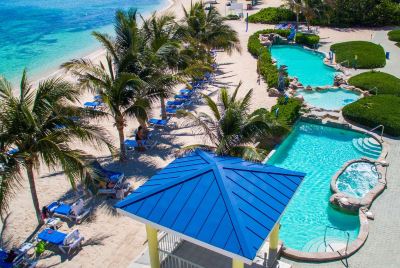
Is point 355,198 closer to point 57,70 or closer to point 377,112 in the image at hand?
point 377,112

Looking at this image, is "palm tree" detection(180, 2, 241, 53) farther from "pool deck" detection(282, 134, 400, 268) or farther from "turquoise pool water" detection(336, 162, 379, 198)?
"pool deck" detection(282, 134, 400, 268)

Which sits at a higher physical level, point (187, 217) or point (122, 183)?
point (187, 217)

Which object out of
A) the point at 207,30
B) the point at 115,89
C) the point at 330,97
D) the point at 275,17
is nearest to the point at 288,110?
the point at 330,97

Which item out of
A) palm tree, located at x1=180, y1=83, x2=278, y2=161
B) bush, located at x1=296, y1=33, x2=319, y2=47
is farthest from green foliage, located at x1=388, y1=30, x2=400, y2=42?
palm tree, located at x1=180, y1=83, x2=278, y2=161

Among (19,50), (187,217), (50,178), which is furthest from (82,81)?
(19,50)

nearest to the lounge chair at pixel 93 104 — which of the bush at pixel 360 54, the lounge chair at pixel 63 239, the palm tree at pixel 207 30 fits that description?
the palm tree at pixel 207 30

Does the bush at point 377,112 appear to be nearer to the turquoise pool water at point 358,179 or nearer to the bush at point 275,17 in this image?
the turquoise pool water at point 358,179

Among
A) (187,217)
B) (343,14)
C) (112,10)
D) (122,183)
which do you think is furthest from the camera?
(112,10)

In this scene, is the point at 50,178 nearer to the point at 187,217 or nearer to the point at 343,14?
the point at 187,217
